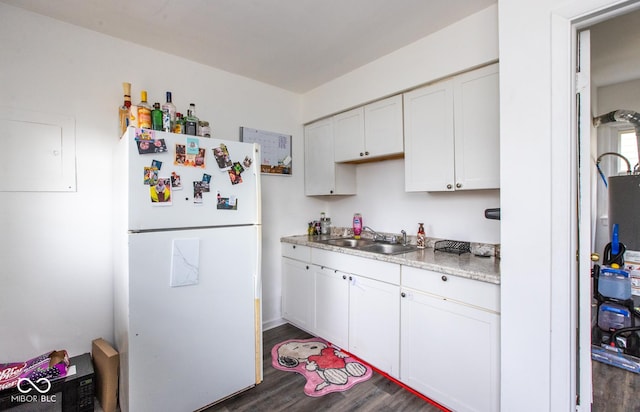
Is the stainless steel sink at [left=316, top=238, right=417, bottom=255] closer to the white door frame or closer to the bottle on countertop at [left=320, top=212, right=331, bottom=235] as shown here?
the bottle on countertop at [left=320, top=212, right=331, bottom=235]

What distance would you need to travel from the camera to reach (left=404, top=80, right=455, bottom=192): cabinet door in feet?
6.38

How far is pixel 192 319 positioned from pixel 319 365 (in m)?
1.05

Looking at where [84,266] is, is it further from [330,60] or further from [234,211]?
[330,60]

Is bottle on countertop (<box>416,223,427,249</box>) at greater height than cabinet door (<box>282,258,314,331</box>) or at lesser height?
greater

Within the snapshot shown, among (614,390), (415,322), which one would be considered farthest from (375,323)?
(614,390)

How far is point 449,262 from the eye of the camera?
1.74m

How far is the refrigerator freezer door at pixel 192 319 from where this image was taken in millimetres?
1499

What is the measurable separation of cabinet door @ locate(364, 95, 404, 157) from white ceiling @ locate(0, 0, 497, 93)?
39 centimetres

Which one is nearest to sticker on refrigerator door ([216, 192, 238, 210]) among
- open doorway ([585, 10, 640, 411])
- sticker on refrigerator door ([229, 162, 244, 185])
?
sticker on refrigerator door ([229, 162, 244, 185])

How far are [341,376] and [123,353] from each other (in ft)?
4.51

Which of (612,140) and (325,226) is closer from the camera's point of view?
(612,140)

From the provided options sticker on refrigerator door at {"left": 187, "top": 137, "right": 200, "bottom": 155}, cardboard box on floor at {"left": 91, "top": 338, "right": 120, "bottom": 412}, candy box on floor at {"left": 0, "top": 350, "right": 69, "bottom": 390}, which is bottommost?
cardboard box on floor at {"left": 91, "top": 338, "right": 120, "bottom": 412}

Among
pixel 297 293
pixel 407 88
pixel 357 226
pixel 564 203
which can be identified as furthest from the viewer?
pixel 357 226

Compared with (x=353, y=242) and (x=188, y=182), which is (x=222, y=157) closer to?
(x=188, y=182)
